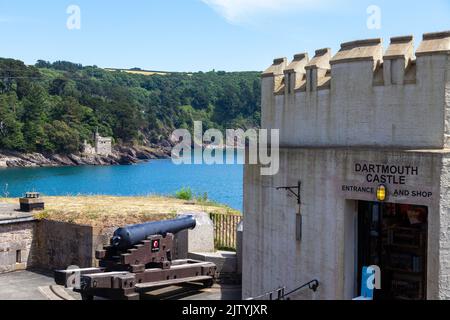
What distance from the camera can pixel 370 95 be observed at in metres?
9.70

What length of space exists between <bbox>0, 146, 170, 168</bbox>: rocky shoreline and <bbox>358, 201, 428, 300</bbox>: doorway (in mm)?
100803

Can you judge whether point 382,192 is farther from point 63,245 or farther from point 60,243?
point 60,243

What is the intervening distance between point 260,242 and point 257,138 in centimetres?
211

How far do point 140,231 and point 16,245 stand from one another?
17.7 ft

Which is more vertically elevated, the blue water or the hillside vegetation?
the hillside vegetation

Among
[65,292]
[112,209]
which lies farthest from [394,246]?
[112,209]

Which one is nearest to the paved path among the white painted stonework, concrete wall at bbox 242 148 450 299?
concrete wall at bbox 242 148 450 299

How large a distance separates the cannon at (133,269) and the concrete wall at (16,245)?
450 centimetres

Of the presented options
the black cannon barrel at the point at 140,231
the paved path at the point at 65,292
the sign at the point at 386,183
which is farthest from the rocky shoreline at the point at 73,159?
the sign at the point at 386,183

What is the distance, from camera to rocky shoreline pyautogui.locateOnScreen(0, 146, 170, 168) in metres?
106

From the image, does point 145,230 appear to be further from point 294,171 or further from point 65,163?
point 65,163

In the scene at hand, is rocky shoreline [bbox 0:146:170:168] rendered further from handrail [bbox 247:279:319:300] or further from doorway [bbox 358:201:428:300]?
doorway [bbox 358:201:428:300]

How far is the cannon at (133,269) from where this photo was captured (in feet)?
40.7

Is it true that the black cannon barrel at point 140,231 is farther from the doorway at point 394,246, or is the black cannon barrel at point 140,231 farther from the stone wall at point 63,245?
the doorway at point 394,246
